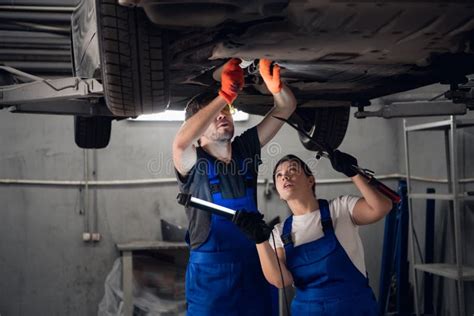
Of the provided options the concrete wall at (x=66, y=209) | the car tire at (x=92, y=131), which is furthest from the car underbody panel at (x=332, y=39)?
the concrete wall at (x=66, y=209)

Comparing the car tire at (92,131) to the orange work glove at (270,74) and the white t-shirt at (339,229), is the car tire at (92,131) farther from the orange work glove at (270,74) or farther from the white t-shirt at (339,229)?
the white t-shirt at (339,229)

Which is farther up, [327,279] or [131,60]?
[131,60]

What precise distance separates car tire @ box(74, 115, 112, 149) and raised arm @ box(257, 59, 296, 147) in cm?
123

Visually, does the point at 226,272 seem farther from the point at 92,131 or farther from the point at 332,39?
the point at 92,131

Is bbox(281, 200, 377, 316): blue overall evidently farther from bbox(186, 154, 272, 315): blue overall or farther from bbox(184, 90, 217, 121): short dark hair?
bbox(184, 90, 217, 121): short dark hair

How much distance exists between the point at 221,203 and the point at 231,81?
455mm

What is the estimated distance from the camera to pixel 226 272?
7.13 ft

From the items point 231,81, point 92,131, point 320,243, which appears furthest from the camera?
point 92,131

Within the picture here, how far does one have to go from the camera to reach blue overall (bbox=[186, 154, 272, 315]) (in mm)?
2174

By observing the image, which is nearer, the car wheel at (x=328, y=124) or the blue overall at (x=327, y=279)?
the blue overall at (x=327, y=279)

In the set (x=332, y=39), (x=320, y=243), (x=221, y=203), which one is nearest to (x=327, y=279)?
(x=320, y=243)

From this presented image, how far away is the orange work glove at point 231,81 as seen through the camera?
6.61ft

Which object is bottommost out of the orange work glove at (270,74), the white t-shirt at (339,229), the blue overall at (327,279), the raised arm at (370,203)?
the blue overall at (327,279)

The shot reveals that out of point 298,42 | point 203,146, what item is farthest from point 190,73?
point 298,42
